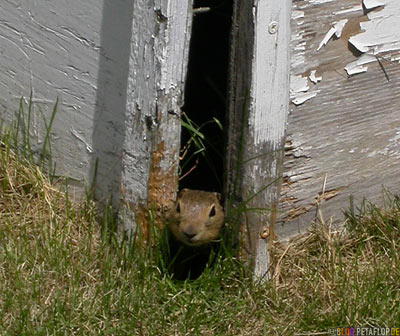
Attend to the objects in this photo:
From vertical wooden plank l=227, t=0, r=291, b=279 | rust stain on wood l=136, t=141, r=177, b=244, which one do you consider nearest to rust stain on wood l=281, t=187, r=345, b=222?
vertical wooden plank l=227, t=0, r=291, b=279

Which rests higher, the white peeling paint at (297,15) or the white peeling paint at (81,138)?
the white peeling paint at (297,15)

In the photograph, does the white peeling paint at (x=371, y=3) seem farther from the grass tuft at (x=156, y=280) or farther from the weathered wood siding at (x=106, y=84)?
the grass tuft at (x=156, y=280)

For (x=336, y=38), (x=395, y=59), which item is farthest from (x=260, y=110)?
(x=395, y=59)

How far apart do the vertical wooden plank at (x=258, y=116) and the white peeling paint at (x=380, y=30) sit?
38 centimetres

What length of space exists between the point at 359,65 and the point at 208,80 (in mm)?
1284

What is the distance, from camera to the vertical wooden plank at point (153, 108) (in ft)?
11.5

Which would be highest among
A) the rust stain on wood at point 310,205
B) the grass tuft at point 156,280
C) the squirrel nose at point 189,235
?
the rust stain on wood at point 310,205

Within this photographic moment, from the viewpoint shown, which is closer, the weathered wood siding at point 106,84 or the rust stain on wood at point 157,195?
the weathered wood siding at point 106,84

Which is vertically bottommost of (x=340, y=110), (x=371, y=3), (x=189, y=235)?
(x=189, y=235)

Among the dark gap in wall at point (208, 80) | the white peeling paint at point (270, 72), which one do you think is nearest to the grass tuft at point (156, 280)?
the white peeling paint at point (270, 72)

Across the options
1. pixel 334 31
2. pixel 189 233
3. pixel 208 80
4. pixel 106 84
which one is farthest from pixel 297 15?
pixel 208 80

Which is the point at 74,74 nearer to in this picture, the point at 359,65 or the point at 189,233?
the point at 189,233

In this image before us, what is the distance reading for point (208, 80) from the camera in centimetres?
499

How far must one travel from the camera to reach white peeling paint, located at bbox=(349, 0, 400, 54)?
3791mm
